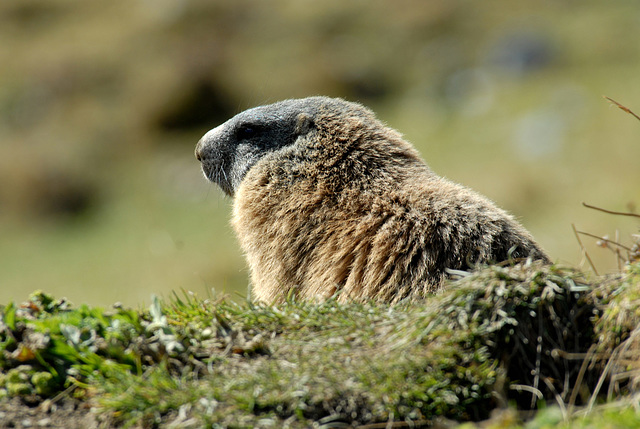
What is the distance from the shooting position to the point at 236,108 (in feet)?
75.3

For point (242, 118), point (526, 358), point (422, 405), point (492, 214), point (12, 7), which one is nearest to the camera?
point (422, 405)

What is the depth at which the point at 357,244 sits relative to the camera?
220 inches

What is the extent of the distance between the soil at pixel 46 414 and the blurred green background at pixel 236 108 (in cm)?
1197

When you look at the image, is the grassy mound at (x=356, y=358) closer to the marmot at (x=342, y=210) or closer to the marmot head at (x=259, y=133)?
the marmot at (x=342, y=210)

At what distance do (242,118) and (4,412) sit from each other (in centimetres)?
434

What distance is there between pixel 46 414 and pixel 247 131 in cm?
419

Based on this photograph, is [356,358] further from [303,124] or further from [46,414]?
[303,124]

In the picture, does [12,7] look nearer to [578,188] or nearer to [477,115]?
[477,115]

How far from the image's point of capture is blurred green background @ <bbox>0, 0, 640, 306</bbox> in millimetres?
22469

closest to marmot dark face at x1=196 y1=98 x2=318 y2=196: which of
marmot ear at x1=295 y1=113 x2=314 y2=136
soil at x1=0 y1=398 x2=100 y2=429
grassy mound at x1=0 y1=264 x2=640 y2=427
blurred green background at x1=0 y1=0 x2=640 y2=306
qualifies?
marmot ear at x1=295 y1=113 x2=314 y2=136

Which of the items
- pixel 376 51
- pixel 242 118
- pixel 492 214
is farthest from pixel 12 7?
pixel 492 214

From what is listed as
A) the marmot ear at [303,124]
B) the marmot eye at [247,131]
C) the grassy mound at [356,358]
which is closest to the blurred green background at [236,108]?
the marmot eye at [247,131]

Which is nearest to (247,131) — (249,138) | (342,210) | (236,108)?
(249,138)

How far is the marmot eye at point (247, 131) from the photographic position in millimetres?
7351
